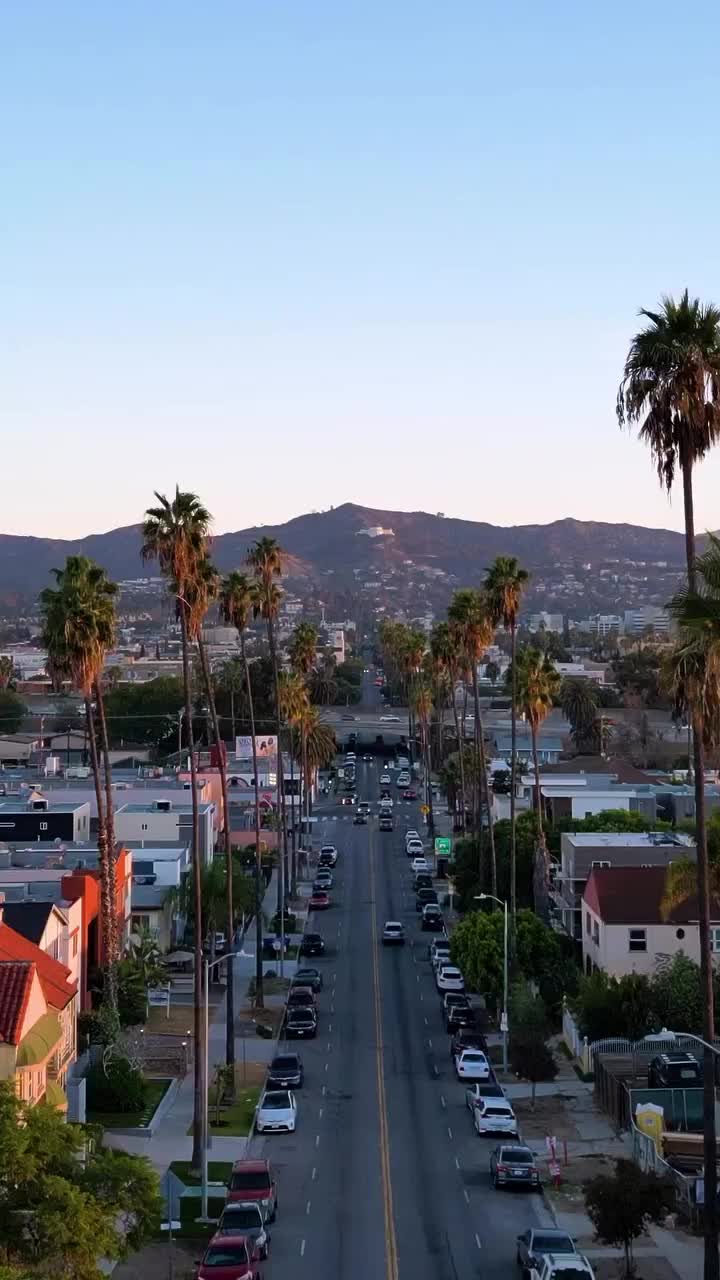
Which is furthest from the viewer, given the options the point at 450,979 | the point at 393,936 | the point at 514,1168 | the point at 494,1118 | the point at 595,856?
the point at 393,936

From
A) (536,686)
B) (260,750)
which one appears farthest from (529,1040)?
(260,750)

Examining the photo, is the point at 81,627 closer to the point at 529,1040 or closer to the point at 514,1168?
the point at 529,1040

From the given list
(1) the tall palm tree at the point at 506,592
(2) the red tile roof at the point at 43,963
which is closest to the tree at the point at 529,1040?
(2) the red tile roof at the point at 43,963

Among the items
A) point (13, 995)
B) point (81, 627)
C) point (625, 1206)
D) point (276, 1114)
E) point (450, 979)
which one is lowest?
point (450, 979)

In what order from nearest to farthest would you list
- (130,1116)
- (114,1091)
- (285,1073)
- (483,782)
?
1. (130,1116)
2. (114,1091)
3. (285,1073)
4. (483,782)

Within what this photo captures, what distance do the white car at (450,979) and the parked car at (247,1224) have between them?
31342 millimetres

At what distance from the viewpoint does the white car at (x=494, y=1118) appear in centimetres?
4469

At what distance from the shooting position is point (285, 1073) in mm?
51188

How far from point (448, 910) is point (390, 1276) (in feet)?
188

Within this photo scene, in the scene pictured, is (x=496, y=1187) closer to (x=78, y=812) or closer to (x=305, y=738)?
(x=78, y=812)

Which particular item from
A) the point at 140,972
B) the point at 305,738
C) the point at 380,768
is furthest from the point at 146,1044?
the point at 380,768

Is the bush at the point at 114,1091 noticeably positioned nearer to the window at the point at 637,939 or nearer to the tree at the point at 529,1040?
the tree at the point at 529,1040

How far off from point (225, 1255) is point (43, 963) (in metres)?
15.7

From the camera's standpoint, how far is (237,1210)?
34.7m
